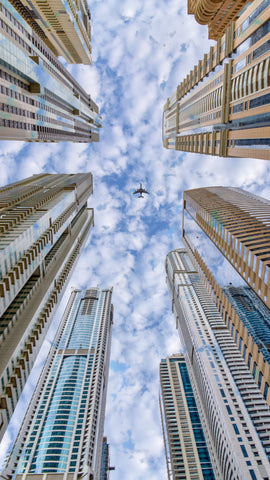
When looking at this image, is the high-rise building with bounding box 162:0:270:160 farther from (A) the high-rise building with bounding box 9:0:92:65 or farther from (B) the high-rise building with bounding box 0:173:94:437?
(A) the high-rise building with bounding box 9:0:92:65

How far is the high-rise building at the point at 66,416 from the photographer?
99188 millimetres

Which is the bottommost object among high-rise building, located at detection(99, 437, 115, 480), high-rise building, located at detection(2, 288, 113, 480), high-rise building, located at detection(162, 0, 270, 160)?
high-rise building, located at detection(99, 437, 115, 480)

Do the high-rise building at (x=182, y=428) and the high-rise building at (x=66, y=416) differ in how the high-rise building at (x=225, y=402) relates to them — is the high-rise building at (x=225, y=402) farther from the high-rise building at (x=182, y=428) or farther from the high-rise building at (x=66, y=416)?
the high-rise building at (x=66, y=416)

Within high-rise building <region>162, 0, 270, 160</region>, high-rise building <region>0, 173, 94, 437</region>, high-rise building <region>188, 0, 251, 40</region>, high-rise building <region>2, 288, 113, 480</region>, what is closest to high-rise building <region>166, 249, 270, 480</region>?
high-rise building <region>162, 0, 270, 160</region>

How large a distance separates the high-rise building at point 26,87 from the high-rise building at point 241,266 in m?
57.4

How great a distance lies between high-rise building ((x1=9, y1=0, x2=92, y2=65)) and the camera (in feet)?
373

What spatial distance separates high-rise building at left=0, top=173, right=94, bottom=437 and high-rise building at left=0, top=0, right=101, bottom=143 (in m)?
21.4

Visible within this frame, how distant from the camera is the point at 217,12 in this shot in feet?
424

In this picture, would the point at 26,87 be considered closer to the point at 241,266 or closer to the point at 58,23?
the point at 58,23

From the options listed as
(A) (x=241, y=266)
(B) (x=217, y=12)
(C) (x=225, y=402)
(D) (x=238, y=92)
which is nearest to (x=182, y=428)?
(C) (x=225, y=402)

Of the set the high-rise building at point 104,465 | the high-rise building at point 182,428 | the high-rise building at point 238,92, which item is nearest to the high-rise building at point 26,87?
the high-rise building at point 238,92

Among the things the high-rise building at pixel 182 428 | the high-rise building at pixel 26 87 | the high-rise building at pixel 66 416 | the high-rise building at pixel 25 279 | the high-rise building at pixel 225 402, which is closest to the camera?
the high-rise building at pixel 25 279

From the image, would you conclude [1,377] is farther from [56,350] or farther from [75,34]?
[75,34]

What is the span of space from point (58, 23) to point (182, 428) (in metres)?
205
